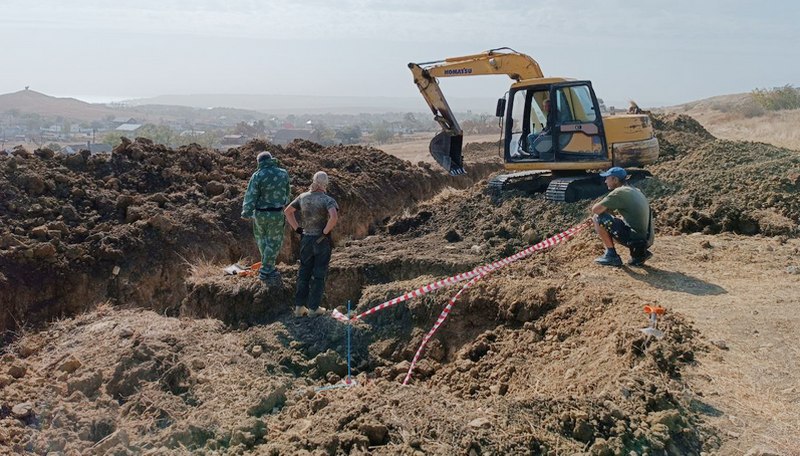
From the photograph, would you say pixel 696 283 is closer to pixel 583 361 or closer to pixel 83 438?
pixel 583 361

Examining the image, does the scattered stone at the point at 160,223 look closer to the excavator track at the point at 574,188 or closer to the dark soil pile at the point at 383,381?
the dark soil pile at the point at 383,381

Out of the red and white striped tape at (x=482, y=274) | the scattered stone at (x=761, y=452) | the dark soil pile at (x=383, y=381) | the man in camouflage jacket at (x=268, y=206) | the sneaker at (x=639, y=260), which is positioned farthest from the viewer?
the man in camouflage jacket at (x=268, y=206)

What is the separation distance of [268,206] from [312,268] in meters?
1.19

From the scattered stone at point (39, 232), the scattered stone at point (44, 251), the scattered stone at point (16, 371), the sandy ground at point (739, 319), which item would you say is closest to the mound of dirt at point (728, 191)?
the sandy ground at point (739, 319)

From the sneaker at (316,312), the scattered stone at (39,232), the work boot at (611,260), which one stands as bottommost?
the sneaker at (316,312)

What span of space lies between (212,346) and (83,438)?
175cm

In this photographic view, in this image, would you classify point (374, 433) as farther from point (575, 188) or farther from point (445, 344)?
point (575, 188)

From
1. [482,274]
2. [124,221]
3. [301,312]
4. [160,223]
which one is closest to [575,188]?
[482,274]

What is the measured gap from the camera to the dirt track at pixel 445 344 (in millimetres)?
4438

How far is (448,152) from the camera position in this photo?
13172 millimetres

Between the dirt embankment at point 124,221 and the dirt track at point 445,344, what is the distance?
0.06 m

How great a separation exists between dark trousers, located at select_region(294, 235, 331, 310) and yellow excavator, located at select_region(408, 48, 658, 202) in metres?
5.28

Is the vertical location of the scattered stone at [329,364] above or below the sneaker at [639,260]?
below

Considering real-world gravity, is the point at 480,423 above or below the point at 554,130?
below
